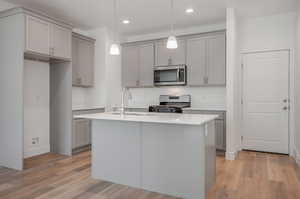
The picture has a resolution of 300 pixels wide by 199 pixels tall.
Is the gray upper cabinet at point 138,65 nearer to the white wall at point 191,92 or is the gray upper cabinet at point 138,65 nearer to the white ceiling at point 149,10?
the white wall at point 191,92

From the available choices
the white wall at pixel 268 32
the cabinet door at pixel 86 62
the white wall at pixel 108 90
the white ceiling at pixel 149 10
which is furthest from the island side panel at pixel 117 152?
the white wall at pixel 268 32

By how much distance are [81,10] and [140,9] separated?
1151 mm

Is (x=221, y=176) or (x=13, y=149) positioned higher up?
(x=13, y=149)

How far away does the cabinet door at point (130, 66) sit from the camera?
17.8 feet

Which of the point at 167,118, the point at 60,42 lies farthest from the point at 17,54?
the point at 167,118

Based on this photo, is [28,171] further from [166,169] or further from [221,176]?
[221,176]

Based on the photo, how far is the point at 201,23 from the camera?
190 inches

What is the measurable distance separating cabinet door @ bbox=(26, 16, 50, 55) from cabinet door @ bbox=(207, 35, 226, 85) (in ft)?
10.6

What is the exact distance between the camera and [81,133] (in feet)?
14.5

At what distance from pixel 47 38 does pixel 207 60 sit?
126 inches

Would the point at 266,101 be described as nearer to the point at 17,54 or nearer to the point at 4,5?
the point at 17,54

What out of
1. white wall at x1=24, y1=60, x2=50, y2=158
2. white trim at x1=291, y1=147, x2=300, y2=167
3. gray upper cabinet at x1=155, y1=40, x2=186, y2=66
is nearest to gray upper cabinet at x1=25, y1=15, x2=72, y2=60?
white wall at x1=24, y1=60, x2=50, y2=158

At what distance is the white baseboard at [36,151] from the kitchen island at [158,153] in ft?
5.95

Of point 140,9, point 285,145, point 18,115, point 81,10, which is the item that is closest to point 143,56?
point 140,9
